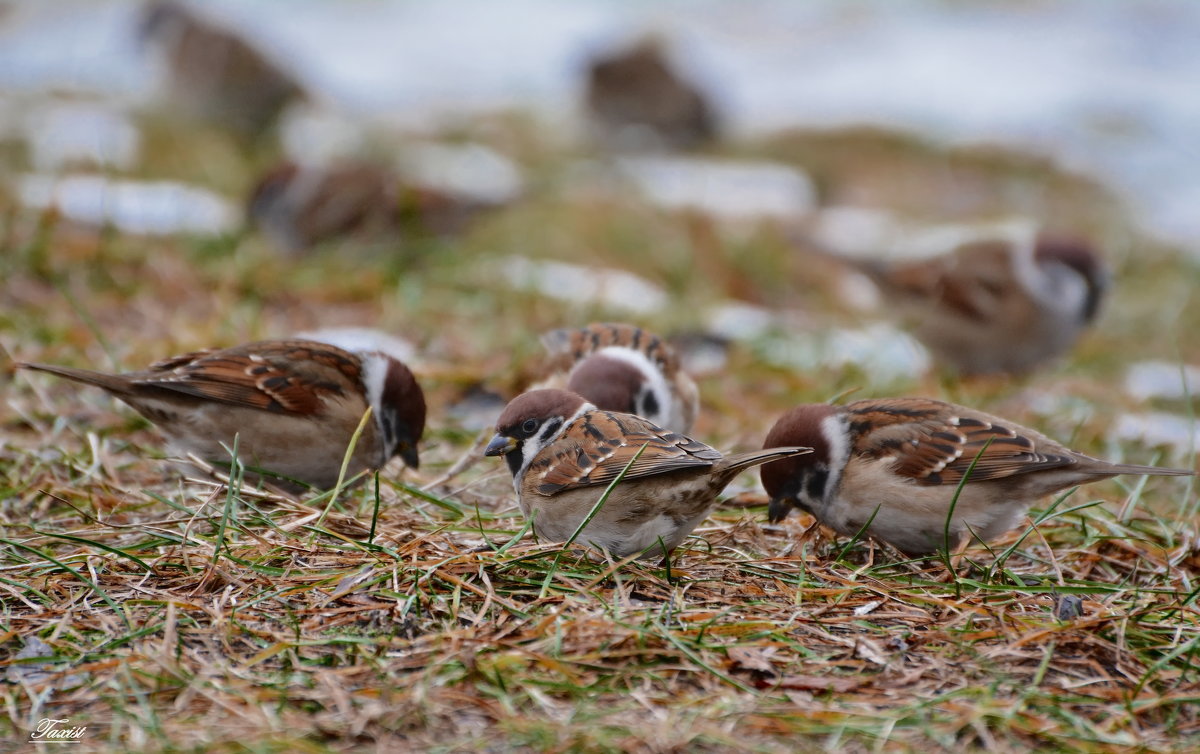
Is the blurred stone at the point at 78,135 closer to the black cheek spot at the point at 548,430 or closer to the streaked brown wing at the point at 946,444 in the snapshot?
the black cheek spot at the point at 548,430

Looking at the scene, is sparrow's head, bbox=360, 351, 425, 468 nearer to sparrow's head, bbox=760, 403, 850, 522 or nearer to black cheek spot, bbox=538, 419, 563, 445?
black cheek spot, bbox=538, 419, 563, 445

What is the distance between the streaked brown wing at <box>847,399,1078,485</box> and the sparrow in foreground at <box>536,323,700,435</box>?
101cm

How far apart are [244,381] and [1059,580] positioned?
2.85 metres

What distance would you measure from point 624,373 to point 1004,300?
3946mm

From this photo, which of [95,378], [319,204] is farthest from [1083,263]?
[95,378]

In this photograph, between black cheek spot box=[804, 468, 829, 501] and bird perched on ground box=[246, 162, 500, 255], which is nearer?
black cheek spot box=[804, 468, 829, 501]

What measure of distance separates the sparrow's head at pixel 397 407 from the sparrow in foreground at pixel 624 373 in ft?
2.06

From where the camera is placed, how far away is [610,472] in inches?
140

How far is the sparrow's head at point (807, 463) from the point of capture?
3.80 m

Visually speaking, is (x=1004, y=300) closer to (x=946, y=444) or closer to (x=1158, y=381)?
(x=1158, y=381)

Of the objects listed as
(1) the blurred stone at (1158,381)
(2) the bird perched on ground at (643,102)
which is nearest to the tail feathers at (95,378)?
(1) the blurred stone at (1158,381)

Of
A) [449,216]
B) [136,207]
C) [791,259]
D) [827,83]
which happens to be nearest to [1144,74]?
[827,83]

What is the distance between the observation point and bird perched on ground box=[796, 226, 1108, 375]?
7676mm

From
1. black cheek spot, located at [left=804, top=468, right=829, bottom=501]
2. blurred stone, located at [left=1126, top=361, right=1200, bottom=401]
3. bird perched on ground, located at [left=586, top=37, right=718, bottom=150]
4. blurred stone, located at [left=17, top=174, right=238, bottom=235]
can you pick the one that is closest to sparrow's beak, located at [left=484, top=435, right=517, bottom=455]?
black cheek spot, located at [left=804, top=468, right=829, bottom=501]
